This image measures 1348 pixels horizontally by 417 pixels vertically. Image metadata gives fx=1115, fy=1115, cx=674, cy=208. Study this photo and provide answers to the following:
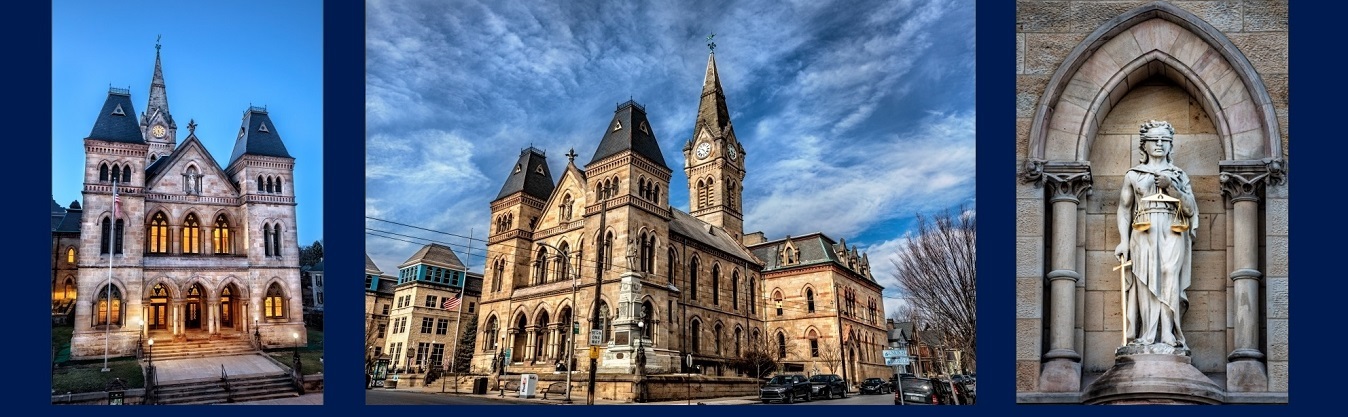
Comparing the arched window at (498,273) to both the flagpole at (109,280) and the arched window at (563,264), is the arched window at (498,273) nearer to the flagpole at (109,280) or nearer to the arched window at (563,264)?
the arched window at (563,264)

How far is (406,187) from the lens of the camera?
1152cm

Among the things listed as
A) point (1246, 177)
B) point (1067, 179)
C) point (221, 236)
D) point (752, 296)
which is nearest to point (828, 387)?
point (752, 296)

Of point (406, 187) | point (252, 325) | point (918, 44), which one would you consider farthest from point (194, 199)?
point (918, 44)

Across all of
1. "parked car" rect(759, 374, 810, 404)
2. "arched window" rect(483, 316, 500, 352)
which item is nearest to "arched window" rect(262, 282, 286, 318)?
"arched window" rect(483, 316, 500, 352)

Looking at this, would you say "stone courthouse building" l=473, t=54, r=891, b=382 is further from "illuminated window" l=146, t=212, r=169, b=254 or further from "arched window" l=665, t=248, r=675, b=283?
"illuminated window" l=146, t=212, r=169, b=254

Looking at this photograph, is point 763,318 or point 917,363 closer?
point 917,363

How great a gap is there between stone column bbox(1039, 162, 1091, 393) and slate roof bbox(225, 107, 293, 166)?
7556 millimetres

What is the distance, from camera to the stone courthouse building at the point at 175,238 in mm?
11227

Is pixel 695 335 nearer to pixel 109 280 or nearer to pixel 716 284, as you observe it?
pixel 716 284

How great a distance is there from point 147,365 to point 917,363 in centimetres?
771

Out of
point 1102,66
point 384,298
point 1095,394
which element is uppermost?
point 1102,66

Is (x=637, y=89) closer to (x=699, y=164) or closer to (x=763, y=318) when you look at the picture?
(x=699, y=164)

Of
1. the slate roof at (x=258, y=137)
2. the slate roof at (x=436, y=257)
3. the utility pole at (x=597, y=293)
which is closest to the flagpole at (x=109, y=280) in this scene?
the slate roof at (x=258, y=137)
